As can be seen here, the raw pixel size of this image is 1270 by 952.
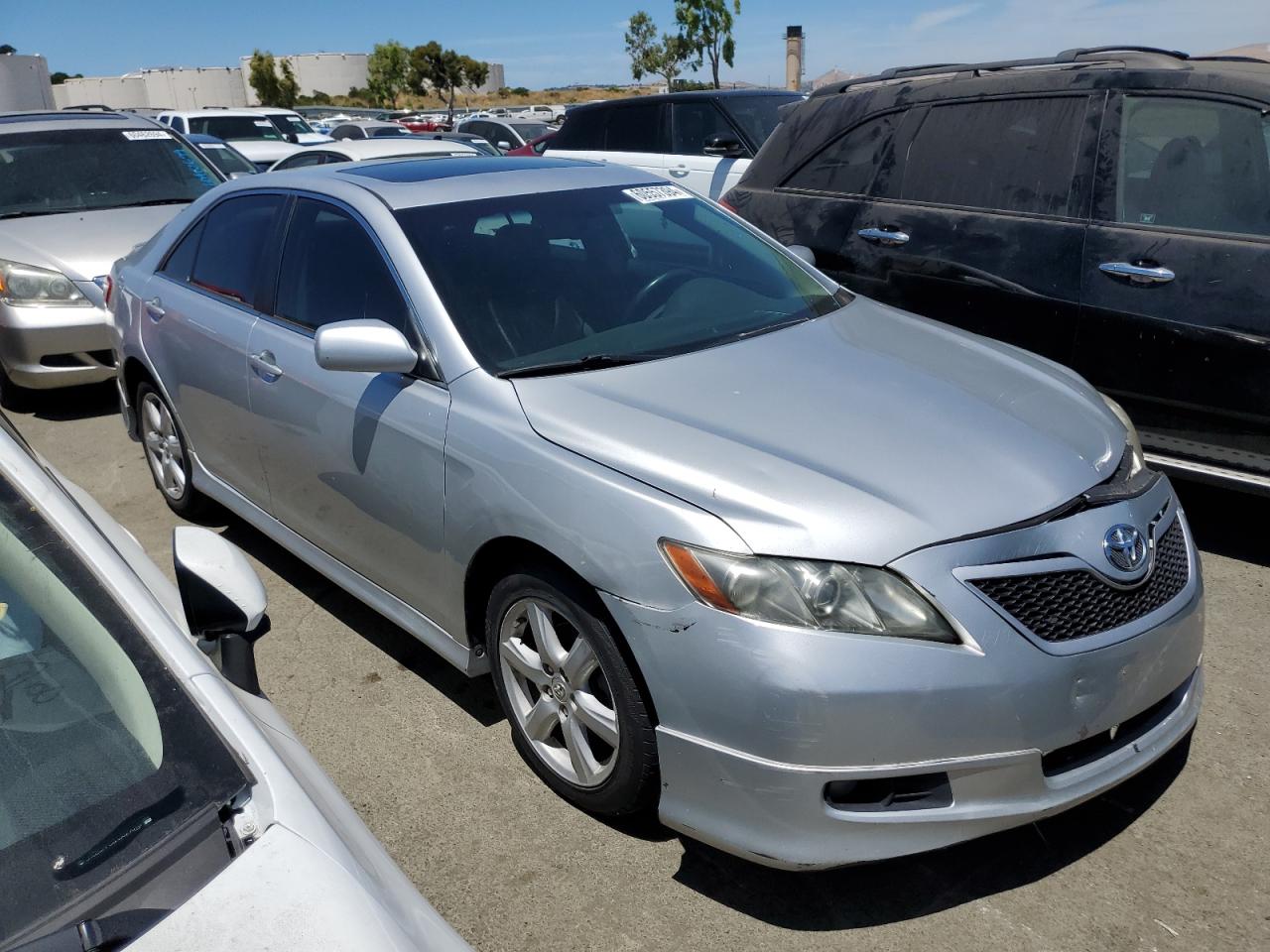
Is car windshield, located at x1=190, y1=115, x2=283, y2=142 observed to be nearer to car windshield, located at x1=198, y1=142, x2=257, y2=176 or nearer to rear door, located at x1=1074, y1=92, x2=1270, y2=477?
car windshield, located at x1=198, y1=142, x2=257, y2=176

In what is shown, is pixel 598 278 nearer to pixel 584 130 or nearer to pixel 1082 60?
pixel 1082 60

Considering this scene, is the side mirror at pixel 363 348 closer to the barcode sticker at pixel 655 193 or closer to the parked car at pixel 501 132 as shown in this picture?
the barcode sticker at pixel 655 193

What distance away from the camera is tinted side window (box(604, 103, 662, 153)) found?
30.2 ft

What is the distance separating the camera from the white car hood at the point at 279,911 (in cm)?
138

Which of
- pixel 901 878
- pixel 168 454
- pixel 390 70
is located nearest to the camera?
→ pixel 901 878

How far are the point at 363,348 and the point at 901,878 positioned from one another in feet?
6.50

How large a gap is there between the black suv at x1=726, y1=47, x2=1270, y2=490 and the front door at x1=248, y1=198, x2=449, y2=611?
251cm

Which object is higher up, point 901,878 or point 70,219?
point 70,219

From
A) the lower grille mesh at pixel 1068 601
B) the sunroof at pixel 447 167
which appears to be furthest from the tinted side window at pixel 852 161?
the lower grille mesh at pixel 1068 601

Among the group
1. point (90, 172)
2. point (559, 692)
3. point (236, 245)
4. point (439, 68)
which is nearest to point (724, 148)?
point (90, 172)

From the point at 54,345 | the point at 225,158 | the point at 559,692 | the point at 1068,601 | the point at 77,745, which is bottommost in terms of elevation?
the point at 559,692

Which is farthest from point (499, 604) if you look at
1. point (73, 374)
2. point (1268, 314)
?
point (73, 374)

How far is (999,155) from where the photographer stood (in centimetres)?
469

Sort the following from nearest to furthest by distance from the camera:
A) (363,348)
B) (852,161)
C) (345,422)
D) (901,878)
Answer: (901,878) < (363,348) < (345,422) < (852,161)
